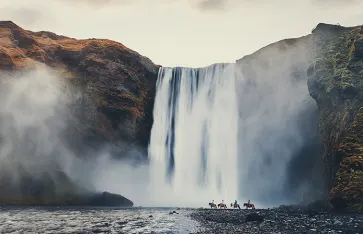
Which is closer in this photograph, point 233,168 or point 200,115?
point 233,168

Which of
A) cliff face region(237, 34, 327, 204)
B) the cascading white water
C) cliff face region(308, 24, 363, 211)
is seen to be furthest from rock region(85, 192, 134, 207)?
cliff face region(308, 24, 363, 211)

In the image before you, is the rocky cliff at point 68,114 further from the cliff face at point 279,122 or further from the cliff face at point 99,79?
the cliff face at point 279,122

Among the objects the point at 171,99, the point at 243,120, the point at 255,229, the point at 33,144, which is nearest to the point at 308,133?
the point at 243,120

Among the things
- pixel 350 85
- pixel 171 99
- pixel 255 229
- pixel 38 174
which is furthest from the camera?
pixel 171 99

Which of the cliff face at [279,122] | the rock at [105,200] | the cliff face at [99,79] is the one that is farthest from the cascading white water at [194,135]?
the rock at [105,200]

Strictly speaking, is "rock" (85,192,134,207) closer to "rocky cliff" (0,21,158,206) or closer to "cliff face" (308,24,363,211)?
"rocky cliff" (0,21,158,206)

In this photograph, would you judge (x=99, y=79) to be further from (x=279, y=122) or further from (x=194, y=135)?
(x=279, y=122)

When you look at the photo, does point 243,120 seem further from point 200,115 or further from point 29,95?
point 29,95
